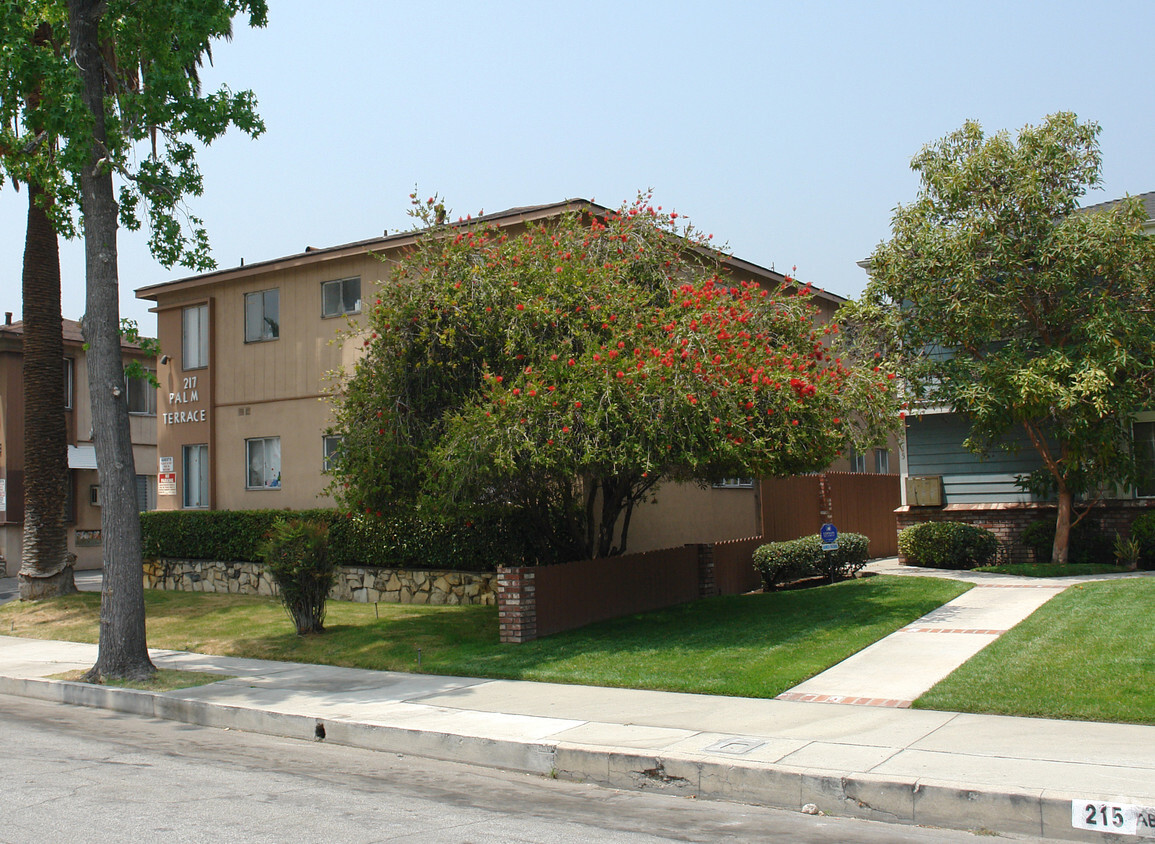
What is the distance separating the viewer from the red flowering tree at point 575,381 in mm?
11469

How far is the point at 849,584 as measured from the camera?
54.2 feet

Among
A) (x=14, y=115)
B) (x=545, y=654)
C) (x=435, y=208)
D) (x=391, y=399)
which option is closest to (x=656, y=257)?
(x=435, y=208)

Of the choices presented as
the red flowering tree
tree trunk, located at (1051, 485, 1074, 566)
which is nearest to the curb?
the red flowering tree

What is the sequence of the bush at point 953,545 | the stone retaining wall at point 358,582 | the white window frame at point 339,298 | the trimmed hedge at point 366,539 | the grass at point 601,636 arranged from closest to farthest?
1. the grass at point 601,636
2. the trimmed hedge at point 366,539
3. the stone retaining wall at point 358,582
4. the bush at point 953,545
5. the white window frame at point 339,298

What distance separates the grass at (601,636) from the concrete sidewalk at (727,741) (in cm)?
55

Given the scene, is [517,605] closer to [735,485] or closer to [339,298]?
[735,485]

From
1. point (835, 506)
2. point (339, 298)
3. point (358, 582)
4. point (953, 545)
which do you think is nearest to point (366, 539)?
point (358, 582)

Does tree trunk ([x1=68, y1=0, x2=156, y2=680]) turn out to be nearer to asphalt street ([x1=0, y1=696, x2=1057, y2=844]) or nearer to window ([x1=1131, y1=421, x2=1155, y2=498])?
asphalt street ([x1=0, y1=696, x2=1057, y2=844])

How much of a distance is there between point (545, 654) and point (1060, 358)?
10004 millimetres

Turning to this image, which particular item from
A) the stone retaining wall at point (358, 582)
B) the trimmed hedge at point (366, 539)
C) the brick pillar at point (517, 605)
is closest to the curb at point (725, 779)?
the brick pillar at point (517, 605)

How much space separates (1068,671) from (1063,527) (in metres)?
9.76

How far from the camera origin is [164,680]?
40.3ft

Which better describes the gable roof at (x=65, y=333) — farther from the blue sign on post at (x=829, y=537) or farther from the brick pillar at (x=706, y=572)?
the blue sign on post at (x=829, y=537)

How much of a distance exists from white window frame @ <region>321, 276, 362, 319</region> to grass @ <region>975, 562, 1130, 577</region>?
491 inches
